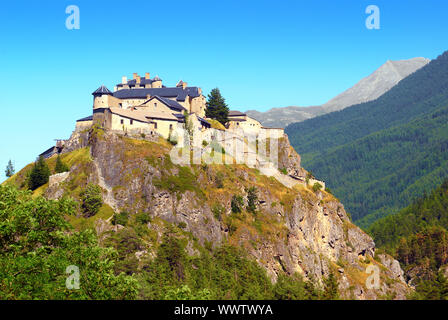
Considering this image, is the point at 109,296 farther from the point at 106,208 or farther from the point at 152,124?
the point at 152,124

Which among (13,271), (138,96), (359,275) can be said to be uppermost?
(138,96)

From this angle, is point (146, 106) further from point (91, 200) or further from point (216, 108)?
point (91, 200)

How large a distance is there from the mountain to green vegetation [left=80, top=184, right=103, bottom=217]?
0.27 m

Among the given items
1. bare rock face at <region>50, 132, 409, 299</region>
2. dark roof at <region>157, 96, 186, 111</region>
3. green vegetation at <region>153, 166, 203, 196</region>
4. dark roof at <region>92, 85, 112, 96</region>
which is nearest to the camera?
bare rock face at <region>50, 132, 409, 299</region>

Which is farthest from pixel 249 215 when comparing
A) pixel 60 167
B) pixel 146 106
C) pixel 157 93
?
pixel 157 93

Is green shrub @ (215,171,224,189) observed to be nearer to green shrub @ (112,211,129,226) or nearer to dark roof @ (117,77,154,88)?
green shrub @ (112,211,129,226)

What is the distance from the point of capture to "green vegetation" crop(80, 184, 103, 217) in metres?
99.4

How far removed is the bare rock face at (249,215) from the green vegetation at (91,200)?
3.03 metres

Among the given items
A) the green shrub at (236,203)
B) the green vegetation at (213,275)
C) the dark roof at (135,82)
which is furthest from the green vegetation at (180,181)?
the dark roof at (135,82)

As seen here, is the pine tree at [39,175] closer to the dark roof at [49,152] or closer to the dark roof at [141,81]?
the dark roof at [49,152]

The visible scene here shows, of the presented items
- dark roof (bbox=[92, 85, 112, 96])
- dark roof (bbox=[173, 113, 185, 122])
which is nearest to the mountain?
dark roof (bbox=[92, 85, 112, 96])
